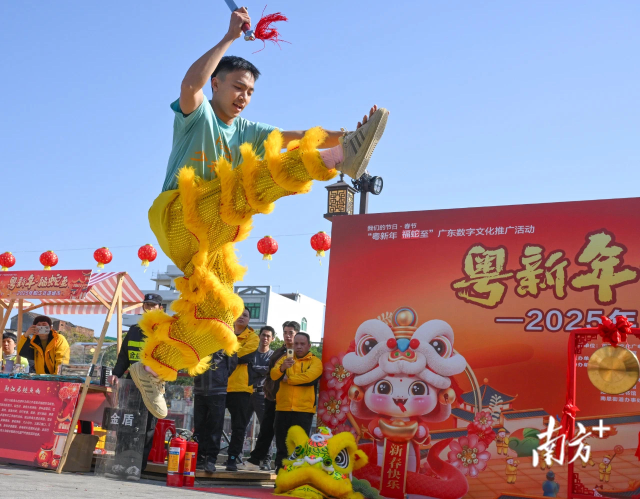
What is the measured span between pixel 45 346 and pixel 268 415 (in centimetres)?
213

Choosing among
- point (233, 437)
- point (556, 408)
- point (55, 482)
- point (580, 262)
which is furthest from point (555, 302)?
point (55, 482)

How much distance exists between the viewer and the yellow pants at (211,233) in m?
2.64

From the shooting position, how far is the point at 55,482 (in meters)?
3.83

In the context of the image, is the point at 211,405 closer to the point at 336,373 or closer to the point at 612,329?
the point at 336,373

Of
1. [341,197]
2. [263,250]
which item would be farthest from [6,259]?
[341,197]

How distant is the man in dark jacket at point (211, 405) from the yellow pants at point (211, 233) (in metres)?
2.20

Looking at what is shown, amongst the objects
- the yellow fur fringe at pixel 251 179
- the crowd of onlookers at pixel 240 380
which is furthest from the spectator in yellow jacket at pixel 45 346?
the yellow fur fringe at pixel 251 179

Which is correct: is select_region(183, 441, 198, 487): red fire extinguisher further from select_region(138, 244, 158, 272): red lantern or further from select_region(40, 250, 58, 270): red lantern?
select_region(40, 250, 58, 270): red lantern

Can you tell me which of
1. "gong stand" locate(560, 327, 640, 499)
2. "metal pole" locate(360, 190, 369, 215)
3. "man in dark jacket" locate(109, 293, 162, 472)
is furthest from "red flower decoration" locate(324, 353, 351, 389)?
"metal pole" locate(360, 190, 369, 215)

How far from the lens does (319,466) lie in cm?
448

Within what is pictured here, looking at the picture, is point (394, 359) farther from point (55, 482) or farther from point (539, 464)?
point (55, 482)

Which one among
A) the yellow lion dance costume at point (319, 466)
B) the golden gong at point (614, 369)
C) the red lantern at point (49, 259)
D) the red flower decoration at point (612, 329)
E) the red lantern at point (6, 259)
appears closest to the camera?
the golden gong at point (614, 369)

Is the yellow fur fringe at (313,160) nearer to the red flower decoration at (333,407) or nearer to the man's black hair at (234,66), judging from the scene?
the man's black hair at (234,66)

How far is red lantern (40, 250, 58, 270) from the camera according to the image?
9.47 m
